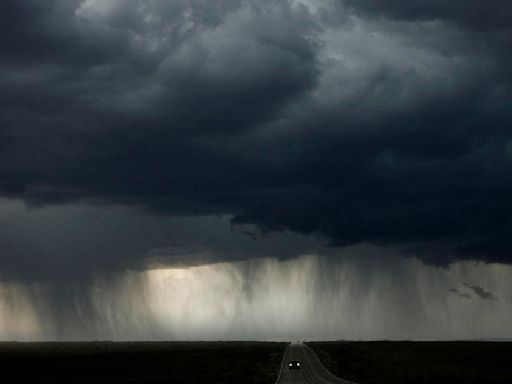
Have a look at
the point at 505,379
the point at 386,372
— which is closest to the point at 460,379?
the point at 505,379

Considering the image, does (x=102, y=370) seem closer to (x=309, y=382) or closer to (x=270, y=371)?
(x=270, y=371)

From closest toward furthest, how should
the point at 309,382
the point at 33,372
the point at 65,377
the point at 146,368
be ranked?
the point at 309,382 < the point at 65,377 < the point at 33,372 < the point at 146,368

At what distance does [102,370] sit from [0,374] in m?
17.0

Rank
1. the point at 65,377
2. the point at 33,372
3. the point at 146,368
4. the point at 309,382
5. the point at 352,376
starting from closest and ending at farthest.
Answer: the point at 309,382 → the point at 352,376 → the point at 65,377 → the point at 33,372 → the point at 146,368

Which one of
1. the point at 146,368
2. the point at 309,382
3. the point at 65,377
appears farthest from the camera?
the point at 146,368

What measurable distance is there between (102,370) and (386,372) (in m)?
46.2

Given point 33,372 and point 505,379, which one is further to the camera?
point 33,372

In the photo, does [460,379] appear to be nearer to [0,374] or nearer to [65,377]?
[65,377]

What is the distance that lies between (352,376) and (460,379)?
43.9 ft

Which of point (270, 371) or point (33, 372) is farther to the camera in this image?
point (33, 372)

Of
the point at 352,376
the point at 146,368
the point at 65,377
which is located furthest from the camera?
the point at 146,368

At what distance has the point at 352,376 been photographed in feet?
296

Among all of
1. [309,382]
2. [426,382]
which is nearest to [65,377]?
[309,382]

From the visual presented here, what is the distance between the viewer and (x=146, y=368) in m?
119
